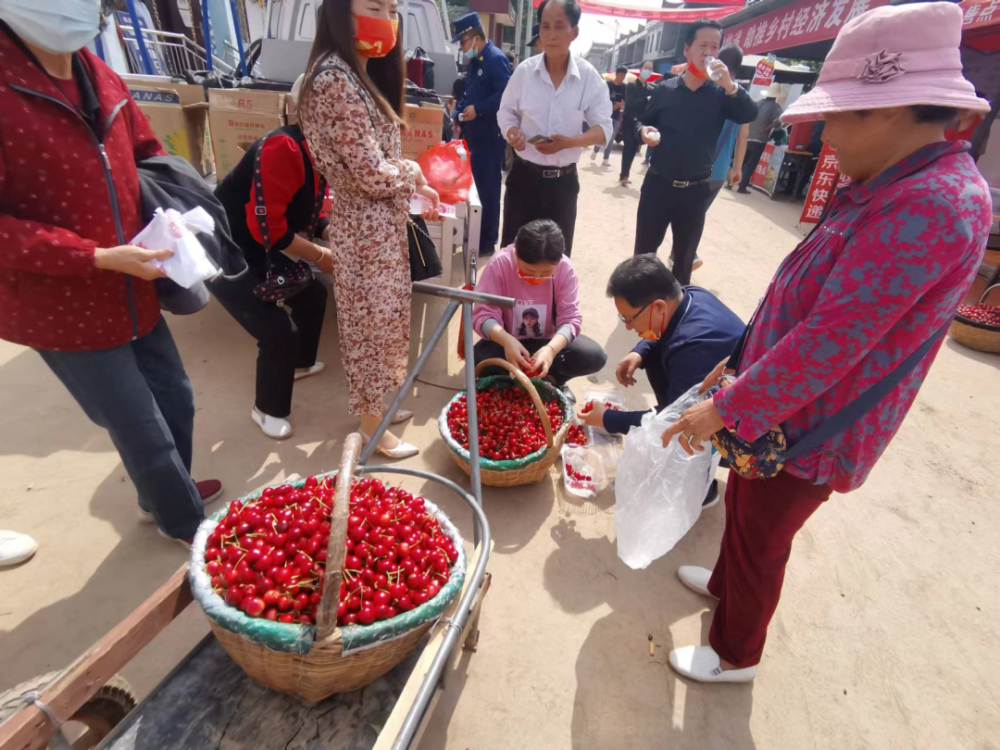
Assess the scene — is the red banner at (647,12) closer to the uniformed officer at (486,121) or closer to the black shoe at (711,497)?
the uniformed officer at (486,121)

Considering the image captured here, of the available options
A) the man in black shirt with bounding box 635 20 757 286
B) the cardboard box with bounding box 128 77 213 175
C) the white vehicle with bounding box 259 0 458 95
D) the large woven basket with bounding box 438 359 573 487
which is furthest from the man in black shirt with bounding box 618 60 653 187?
the large woven basket with bounding box 438 359 573 487

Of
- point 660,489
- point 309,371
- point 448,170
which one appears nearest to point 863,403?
point 660,489

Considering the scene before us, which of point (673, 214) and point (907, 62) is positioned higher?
point (907, 62)

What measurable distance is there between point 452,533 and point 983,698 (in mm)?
2128

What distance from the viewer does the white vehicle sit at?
4.57 meters

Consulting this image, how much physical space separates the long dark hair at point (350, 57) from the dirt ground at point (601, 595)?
1.85 metres

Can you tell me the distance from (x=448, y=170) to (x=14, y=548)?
10.1 feet

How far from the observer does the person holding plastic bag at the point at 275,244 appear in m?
2.34

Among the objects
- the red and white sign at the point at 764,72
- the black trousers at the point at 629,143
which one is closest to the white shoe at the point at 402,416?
the black trousers at the point at 629,143

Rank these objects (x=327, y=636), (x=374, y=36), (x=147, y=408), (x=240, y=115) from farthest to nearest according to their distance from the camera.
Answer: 1. (x=240, y=115)
2. (x=374, y=36)
3. (x=147, y=408)
4. (x=327, y=636)

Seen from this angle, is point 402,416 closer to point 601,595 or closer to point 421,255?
point 421,255

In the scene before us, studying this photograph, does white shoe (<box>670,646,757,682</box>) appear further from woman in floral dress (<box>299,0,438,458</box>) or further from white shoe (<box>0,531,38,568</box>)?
white shoe (<box>0,531,38,568</box>)

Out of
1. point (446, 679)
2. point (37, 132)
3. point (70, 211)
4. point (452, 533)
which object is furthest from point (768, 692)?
point (37, 132)

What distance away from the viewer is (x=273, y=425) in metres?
3.06
